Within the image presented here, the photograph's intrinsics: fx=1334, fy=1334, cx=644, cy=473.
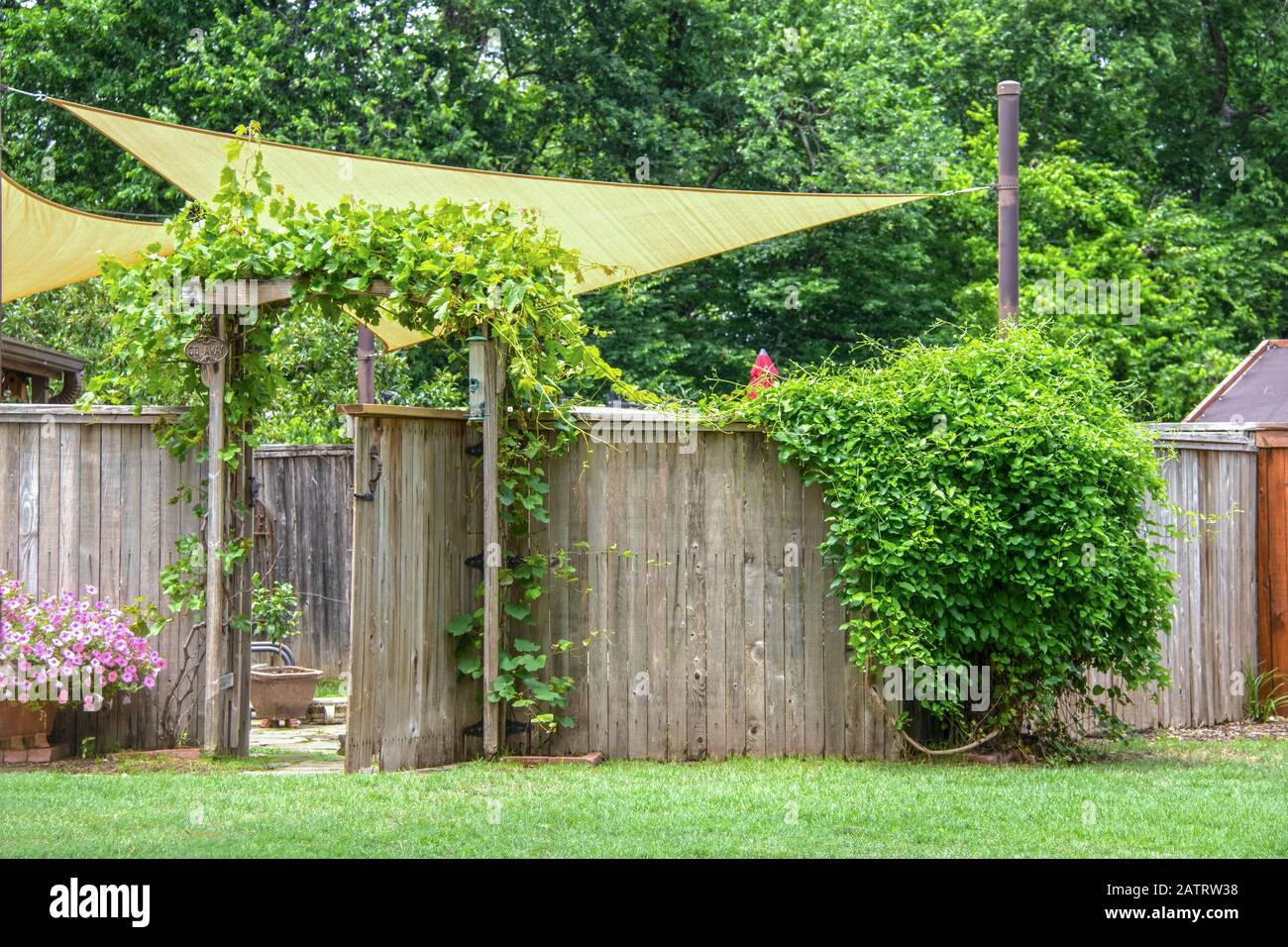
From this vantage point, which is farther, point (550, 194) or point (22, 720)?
point (550, 194)

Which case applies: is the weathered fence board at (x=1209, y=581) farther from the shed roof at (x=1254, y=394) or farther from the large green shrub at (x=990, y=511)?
the shed roof at (x=1254, y=394)

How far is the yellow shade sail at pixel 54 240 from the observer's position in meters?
8.35

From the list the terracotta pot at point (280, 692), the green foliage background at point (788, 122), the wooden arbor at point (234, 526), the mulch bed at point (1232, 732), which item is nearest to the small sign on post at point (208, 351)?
the wooden arbor at point (234, 526)

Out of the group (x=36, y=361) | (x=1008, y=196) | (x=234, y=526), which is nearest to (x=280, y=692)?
(x=234, y=526)

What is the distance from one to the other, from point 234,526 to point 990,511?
148 inches

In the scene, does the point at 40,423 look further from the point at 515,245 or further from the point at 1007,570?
the point at 1007,570

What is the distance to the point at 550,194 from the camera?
800 cm

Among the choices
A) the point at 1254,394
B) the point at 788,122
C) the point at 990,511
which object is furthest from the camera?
the point at 788,122

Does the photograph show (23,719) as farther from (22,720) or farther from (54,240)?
(54,240)

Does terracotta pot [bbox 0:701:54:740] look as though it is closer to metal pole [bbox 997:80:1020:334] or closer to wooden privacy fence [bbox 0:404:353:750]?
wooden privacy fence [bbox 0:404:353:750]

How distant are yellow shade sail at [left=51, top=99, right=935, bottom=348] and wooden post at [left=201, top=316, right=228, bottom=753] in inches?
66.2

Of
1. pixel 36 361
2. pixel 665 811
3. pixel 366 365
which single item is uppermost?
pixel 366 365

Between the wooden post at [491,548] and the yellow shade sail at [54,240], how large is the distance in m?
2.95
